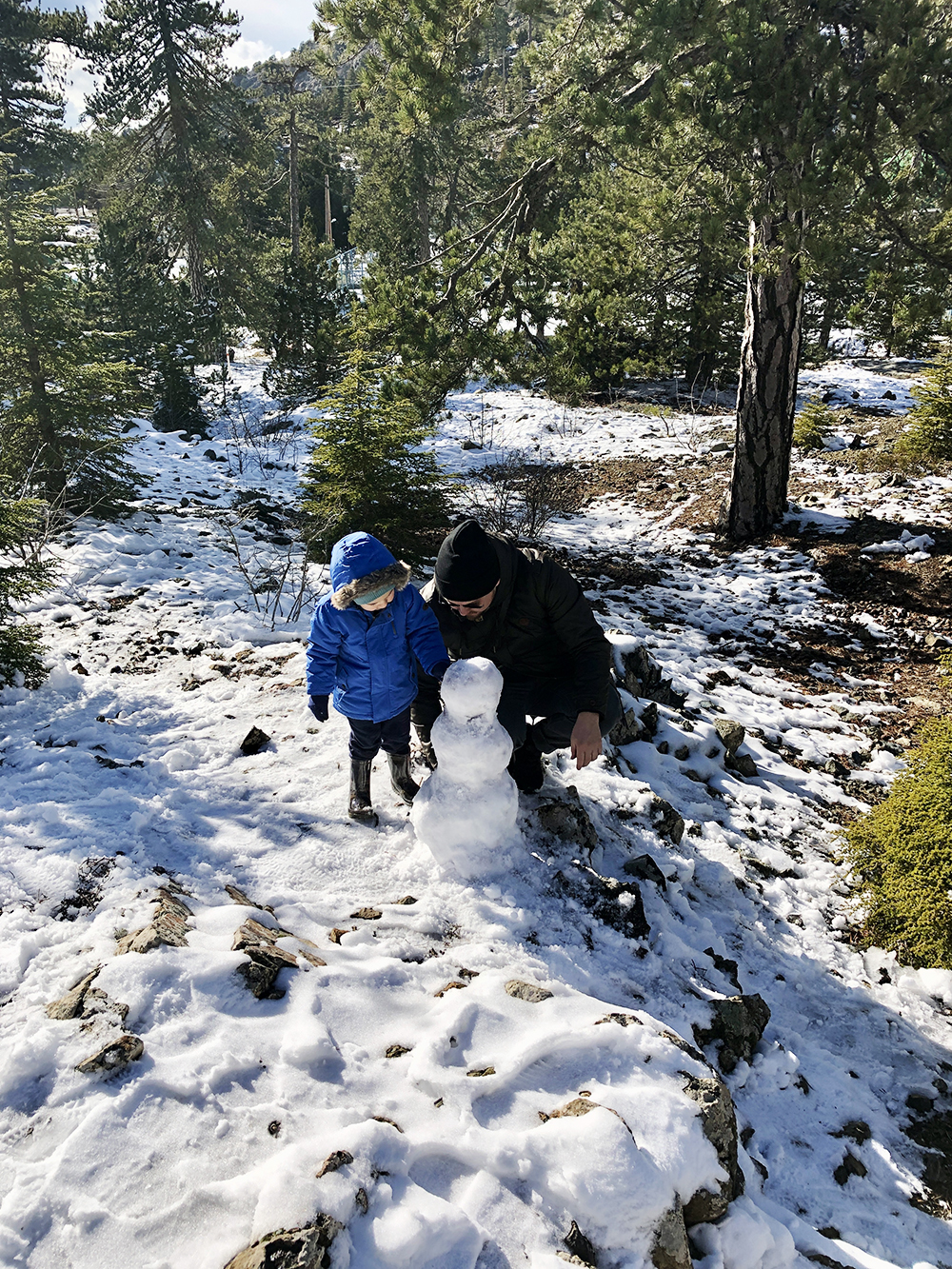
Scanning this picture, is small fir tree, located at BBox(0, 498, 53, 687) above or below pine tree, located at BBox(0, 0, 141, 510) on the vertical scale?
below

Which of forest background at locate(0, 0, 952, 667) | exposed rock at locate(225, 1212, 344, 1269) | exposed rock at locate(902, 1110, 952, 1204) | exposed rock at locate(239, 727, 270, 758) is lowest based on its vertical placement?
exposed rock at locate(902, 1110, 952, 1204)

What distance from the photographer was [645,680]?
4.76m

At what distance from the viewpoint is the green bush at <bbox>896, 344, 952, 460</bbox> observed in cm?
777

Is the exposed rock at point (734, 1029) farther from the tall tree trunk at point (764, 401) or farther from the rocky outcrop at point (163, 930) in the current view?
the tall tree trunk at point (764, 401)

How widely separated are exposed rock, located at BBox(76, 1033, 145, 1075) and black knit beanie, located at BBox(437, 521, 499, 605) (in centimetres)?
173

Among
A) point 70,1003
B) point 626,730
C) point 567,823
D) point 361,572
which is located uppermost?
point 361,572

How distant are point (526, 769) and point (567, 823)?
36 cm

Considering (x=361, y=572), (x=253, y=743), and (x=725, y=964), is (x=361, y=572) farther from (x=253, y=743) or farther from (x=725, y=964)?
(x=725, y=964)

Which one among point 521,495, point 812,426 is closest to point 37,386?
point 521,495

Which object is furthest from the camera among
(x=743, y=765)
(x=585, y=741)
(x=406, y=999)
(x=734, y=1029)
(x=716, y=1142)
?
(x=743, y=765)

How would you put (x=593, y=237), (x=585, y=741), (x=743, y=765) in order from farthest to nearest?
(x=593, y=237)
(x=743, y=765)
(x=585, y=741)

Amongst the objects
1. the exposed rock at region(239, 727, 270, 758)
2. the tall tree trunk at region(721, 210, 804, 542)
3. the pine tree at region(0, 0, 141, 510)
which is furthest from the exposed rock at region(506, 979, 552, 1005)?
the tall tree trunk at region(721, 210, 804, 542)

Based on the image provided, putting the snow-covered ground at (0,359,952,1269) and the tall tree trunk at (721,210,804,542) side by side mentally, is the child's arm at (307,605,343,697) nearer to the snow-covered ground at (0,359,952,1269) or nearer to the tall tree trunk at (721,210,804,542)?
the snow-covered ground at (0,359,952,1269)

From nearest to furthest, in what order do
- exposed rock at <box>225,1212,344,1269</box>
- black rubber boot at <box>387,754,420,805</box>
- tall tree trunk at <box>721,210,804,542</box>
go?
exposed rock at <box>225,1212,344,1269</box>
black rubber boot at <box>387,754,420,805</box>
tall tree trunk at <box>721,210,804,542</box>
